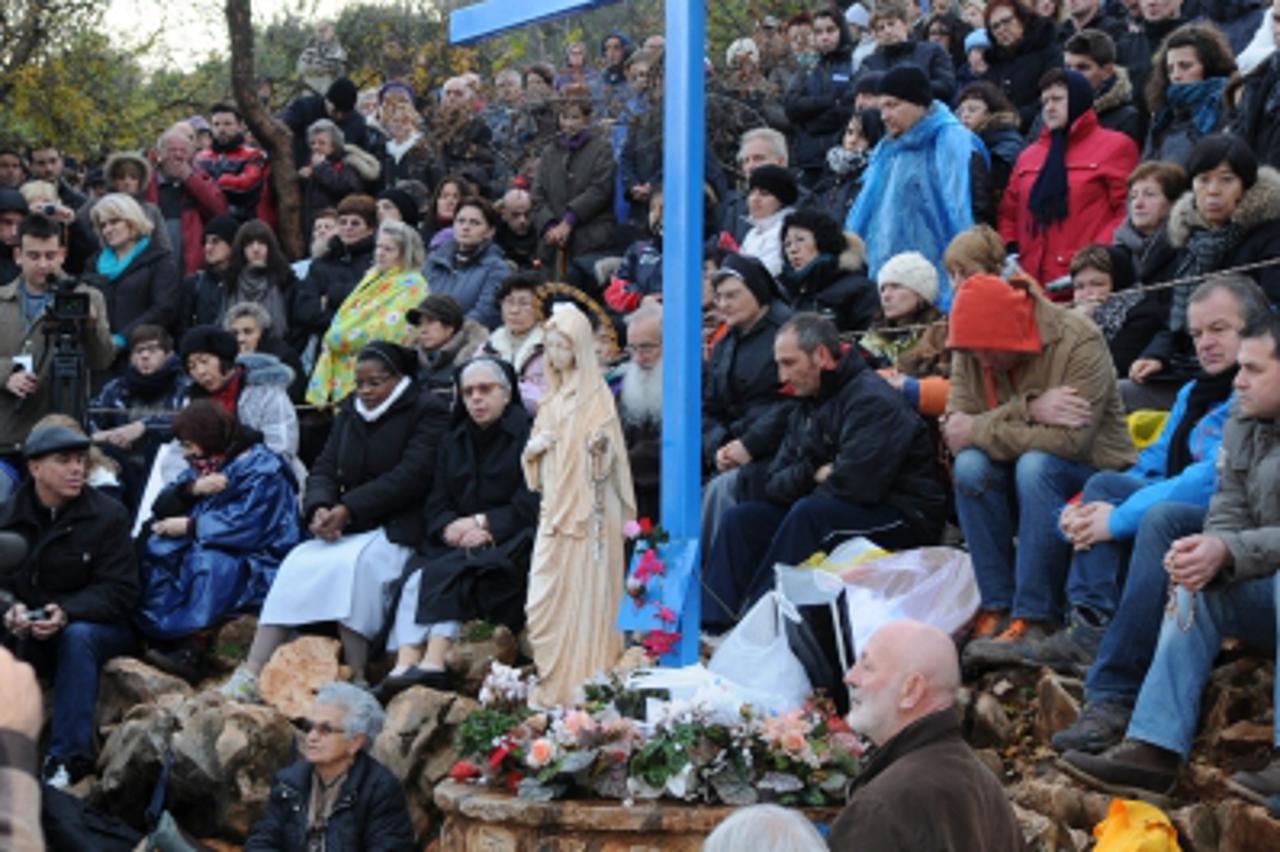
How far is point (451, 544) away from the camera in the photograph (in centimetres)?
1014

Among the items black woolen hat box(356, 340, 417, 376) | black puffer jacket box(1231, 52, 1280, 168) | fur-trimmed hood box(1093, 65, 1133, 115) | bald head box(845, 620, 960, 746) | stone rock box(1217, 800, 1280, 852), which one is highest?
fur-trimmed hood box(1093, 65, 1133, 115)

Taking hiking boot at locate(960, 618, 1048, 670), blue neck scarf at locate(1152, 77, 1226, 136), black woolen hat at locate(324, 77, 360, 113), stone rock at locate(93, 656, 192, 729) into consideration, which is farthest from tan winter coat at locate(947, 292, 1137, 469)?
black woolen hat at locate(324, 77, 360, 113)

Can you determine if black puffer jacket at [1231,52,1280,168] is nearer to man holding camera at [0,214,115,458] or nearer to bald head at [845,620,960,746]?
bald head at [845,620,960,746]

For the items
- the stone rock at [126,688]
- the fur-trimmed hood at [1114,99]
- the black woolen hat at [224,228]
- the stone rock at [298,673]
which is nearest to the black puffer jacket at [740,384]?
the stone rock at [298,673]

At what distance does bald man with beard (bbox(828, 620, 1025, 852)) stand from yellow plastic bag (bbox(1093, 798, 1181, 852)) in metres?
1.42

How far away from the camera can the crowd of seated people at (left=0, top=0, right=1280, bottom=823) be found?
792 centimetres

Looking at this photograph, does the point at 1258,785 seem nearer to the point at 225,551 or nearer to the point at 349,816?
the point at 349,816

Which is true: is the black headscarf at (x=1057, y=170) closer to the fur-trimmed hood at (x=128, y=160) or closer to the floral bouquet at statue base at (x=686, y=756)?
the floral bouquet at statue base at (x=686, y=756)

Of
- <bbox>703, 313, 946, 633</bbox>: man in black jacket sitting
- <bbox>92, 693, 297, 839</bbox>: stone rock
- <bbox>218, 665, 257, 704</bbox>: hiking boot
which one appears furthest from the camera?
<bbox>218, 665, 257, 704</bbox>: hiking boot

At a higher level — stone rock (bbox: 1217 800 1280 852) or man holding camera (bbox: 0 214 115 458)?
man holding camera (bbox: 0 214 115 458)

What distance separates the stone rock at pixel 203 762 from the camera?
965 centimetres

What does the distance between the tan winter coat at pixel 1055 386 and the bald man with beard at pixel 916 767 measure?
2.67 meters

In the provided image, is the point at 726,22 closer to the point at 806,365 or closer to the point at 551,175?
the point at 551,175

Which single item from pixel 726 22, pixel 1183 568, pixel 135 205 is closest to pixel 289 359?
pixel 135 205
